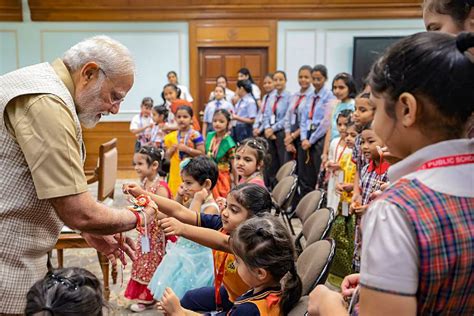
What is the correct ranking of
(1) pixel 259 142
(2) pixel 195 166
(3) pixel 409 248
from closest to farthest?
(3) pixel 409 248 < (2) pixel 195 166 < (1) pixel 259 142

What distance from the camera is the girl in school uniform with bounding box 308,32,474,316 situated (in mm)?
764

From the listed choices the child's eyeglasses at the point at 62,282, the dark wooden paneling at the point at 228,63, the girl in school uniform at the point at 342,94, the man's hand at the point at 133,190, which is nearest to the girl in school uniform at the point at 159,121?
the girl in school uniform at the point at 342,94

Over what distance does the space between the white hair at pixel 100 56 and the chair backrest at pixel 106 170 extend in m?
2.19

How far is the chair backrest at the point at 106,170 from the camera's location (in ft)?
→ 11.9

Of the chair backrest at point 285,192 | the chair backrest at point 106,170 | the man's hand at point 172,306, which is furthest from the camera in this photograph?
the chair backrest at point 106,170

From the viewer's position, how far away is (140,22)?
840 centimetres

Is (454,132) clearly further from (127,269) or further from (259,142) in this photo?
(127,269)

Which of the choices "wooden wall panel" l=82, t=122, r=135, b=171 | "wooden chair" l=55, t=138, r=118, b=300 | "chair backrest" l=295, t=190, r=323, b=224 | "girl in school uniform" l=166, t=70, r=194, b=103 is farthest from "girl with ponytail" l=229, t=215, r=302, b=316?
"wooden wall panel" l=82, t=122, r=135, b=171

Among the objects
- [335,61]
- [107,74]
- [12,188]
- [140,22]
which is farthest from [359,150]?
[140,22]

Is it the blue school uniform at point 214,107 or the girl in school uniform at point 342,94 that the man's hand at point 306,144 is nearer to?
the girl in school uniform at point 342,94

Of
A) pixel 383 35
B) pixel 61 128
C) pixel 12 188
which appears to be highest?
pixel 383 35

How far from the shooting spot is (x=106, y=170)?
3.77 m

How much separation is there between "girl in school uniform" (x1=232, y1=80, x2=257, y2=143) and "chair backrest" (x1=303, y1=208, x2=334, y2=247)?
15.0ft

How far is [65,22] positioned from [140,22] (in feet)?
4.31
